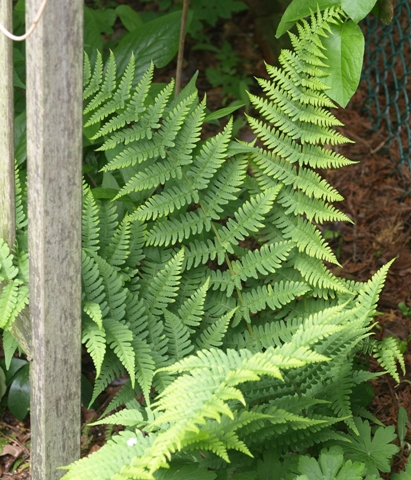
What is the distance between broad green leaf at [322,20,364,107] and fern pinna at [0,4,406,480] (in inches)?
1.6

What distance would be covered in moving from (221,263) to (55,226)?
0.73 metres

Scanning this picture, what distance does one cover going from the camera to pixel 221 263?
7.72 feet

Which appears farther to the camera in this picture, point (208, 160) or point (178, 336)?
point (208, 160)

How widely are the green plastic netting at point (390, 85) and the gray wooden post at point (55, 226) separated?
2.22 m

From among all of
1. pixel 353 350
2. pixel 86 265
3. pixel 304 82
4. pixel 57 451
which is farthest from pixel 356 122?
pixel 57 451

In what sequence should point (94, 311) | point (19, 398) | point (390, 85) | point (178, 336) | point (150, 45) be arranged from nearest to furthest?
point (94, 311) → point (178, 336) → point (19, 398) → point (150, 45) → point (390, 85)

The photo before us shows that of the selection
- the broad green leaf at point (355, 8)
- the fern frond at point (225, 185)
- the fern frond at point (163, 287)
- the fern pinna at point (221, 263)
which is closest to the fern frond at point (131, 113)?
the fern pinna at point (221, 263)

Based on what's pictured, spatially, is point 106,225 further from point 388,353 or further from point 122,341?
Result: point 388,353

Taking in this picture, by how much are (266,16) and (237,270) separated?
2.51 metres

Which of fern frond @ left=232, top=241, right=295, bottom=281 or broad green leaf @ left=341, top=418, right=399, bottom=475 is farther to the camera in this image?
fern frond @ left=232, top=241, right=295, bottom=281

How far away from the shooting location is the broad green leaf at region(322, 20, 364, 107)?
2.30 m

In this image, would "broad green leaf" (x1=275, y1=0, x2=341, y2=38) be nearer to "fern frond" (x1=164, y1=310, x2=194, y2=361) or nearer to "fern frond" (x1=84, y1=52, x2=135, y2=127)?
"fern frond" (x1=84, y1=52, x2=135, y2=127)

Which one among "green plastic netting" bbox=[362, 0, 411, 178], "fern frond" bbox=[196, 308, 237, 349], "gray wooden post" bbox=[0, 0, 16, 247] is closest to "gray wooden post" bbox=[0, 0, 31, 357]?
"gray wooden post" bbox=[0, 0, 16, 247]

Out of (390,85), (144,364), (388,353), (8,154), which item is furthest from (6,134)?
(390,85)
